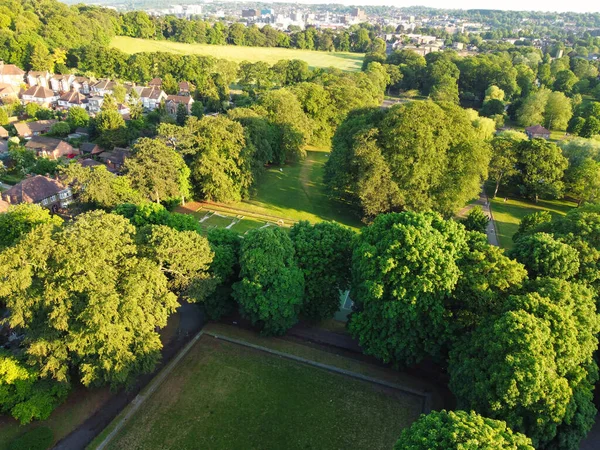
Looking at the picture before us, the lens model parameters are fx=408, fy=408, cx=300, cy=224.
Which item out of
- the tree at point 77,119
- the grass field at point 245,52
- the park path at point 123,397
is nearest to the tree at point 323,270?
the park path at point 123,397

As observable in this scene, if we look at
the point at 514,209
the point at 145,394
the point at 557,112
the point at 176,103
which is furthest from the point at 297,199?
the point at 557,112

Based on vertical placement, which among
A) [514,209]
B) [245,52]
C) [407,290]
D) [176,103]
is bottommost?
[514,209]

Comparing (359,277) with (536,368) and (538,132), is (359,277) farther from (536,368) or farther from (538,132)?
(538,132)

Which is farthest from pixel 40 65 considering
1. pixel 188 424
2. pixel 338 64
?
pixel 188 424

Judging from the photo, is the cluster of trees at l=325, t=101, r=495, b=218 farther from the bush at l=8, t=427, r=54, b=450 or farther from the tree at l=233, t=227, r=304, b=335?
the bush at l=8, t=427, r=54, b=450

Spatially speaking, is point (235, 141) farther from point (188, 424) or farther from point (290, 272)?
point (188, 424)

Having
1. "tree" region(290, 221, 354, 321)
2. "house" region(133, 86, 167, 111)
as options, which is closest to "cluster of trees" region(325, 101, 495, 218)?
"tree" region(290, 221, 354, 321)

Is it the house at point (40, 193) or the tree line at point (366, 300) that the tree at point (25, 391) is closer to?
the tree line at point (366, 300)
